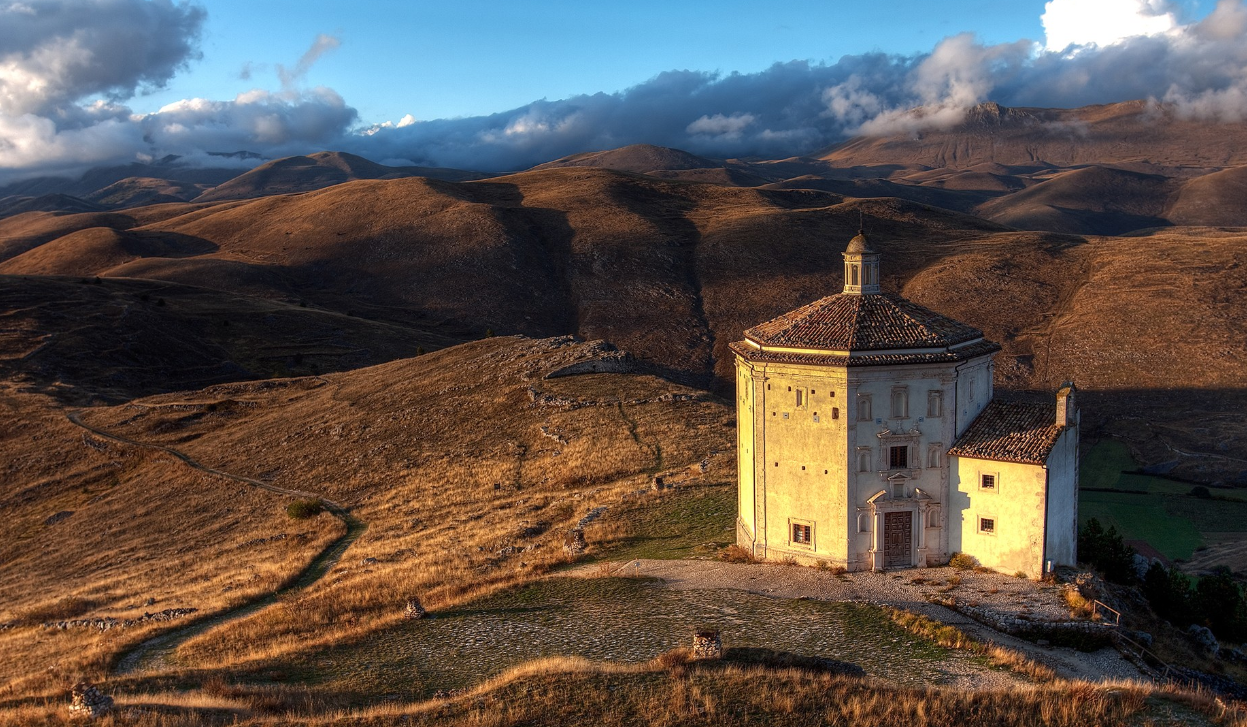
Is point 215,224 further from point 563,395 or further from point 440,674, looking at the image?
point 440,674

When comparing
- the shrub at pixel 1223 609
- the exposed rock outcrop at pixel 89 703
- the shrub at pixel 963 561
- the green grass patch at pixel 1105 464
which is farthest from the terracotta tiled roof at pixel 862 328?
the green grass patch at pixel 1105 464

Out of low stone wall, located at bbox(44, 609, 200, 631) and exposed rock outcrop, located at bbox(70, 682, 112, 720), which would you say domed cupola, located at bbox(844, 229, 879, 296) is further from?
low stone wall, located at bbox(44, 609, 200, 631)

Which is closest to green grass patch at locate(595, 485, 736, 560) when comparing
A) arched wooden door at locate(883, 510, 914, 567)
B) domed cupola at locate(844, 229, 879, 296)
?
arched wooden door at locate(883, 510, 914, 567)

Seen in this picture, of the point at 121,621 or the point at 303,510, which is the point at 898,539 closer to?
the point at 121,621

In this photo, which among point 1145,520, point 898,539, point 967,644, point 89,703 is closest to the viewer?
point 89,703

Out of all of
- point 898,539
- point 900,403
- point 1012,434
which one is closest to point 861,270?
point 900,403

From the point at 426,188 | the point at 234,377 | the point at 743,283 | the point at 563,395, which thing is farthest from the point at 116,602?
the point at 426,188
